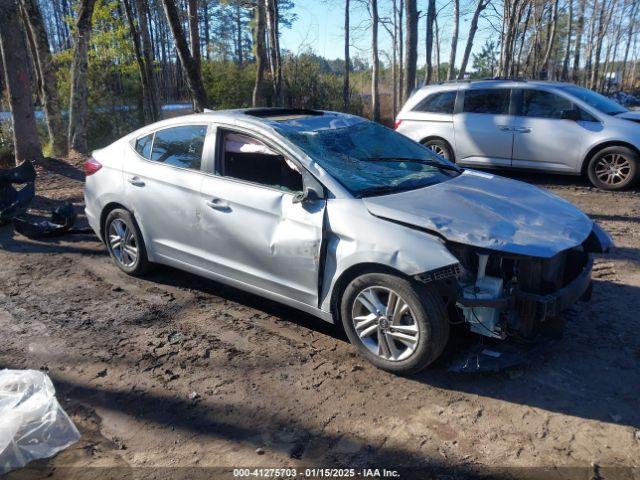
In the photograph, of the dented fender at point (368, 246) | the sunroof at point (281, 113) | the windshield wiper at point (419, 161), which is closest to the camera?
the dented fender at point (368, 246)

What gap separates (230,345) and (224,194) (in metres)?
1.18

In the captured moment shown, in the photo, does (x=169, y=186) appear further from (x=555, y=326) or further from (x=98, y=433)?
(x=555, y=326)

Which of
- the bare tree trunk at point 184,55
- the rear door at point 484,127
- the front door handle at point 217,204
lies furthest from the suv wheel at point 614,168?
the bare tree trunk at point 184,55

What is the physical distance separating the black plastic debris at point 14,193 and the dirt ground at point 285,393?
8.88 ft

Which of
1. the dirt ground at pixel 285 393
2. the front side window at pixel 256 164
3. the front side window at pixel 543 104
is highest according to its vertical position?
the front side window at pixel 543 104

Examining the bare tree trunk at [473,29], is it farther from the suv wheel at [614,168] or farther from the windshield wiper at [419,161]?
the windshield wiper at [419,161]

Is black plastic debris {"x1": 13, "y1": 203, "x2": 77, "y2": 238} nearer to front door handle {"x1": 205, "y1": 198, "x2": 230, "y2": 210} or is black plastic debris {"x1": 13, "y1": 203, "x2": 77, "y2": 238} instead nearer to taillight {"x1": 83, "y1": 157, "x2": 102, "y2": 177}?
taillight {"x1": 83, "y1": 157, "x2": 102, "y2": 177}

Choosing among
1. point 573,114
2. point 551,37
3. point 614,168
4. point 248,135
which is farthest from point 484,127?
point 551,37

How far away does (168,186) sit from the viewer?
4.70m

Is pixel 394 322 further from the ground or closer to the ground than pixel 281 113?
closer to the ground

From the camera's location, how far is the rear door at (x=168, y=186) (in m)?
4.57

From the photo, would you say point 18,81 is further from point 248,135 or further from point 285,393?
point 285,393

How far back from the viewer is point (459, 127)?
968 cm

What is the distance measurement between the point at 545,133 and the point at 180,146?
21.3 ft
